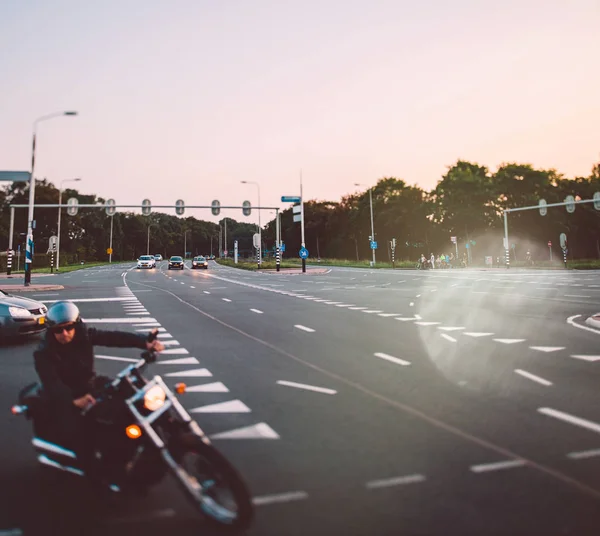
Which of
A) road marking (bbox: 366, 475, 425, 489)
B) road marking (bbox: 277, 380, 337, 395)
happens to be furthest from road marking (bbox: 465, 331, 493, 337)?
road marking (bbox: 366, 475, 425, 489)

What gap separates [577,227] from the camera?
7056 cm

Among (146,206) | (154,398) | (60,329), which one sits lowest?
(154,398)

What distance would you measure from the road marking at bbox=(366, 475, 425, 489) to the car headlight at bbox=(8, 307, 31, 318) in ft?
27.6

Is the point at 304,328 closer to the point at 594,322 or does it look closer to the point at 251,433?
the point at 594,322

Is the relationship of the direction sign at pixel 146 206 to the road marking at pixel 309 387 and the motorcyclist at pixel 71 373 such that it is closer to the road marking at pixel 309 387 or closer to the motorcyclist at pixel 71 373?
the road marking at pixel 309 387

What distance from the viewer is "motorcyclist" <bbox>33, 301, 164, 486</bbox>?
354 centimetres

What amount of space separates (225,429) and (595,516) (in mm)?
2998

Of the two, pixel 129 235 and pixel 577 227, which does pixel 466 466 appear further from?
pixel 129 235

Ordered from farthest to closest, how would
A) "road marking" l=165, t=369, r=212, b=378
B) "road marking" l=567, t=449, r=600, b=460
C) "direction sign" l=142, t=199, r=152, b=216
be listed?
"direction sign" l=142, t=199, r=152, b=216 < "road marking" l=165, t=369, r=212, b=378 < "road marking" l=567, t=449, r=600, b=460

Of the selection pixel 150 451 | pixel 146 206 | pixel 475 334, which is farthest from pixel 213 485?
pixel 146 206

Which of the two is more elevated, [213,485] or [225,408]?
[213,485]

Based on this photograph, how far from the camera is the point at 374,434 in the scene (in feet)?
15.7

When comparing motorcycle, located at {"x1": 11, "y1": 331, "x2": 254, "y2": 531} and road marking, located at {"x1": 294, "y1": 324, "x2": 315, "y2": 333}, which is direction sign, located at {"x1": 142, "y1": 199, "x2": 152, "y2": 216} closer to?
road marking, located at {"x1": 294, "y1": 324, "x2": 315, "y2": 333}

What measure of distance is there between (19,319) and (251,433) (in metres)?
6.94
